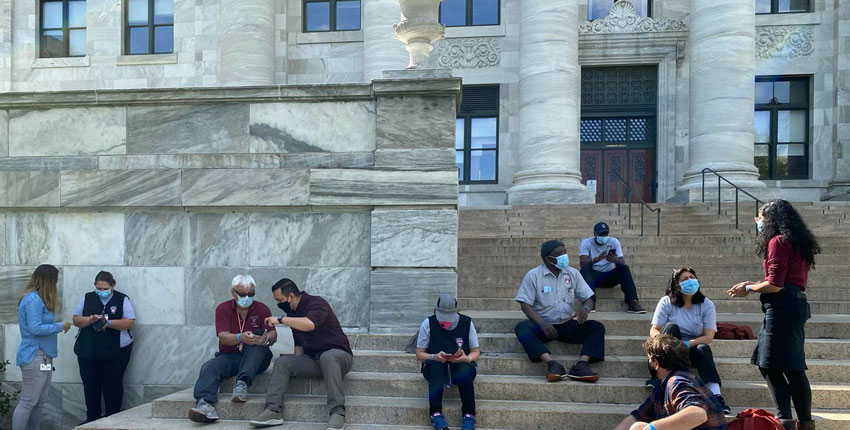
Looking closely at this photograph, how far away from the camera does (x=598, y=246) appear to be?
948 cm

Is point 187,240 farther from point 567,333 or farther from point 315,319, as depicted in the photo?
point 567,333

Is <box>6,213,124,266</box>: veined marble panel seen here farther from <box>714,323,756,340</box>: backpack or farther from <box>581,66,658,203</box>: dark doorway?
<box>581,66,658,203</box>: dark doorway

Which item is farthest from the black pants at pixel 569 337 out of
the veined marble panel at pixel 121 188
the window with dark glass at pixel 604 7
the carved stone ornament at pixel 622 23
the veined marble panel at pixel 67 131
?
the window with dark glass at pixel 604 7

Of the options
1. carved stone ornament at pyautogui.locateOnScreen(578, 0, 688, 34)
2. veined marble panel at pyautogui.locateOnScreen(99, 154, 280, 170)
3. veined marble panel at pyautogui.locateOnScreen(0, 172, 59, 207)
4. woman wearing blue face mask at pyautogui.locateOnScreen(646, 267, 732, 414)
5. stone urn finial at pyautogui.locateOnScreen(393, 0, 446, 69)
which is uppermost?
carved stone ornament at pyautogui.locateOnScreen(578, 0, 688, 34)

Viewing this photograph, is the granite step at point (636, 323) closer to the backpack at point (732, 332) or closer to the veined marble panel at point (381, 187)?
the backpack at point (732, 332)

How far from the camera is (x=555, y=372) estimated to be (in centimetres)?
674

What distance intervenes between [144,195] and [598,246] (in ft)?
20.0

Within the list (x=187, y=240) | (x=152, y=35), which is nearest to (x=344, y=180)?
(x=187, y=240)

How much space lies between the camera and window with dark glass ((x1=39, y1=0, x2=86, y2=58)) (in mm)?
22281

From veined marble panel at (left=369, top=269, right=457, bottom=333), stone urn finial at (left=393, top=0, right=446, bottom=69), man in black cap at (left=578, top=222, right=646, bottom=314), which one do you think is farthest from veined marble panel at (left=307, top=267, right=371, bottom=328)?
man in black cap at (left=578, top=222, right=646, bottom=314)

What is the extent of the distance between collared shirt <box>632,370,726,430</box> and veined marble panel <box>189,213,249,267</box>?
522cm

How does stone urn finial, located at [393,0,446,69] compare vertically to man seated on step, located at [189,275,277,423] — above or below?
above

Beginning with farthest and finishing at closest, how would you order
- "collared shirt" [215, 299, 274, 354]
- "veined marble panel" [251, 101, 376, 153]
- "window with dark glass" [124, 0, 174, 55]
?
"window with dark glass" [124, 0, 174, 55] → "veined marble panel" [251, 101, 376, 153] → "collared shirt" [215, 299, 274, 354]

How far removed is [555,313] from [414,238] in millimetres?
1875
